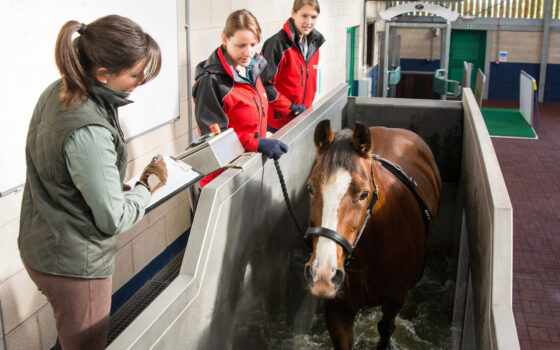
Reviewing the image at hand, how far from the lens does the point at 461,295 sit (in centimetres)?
320

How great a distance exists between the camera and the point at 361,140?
201cm

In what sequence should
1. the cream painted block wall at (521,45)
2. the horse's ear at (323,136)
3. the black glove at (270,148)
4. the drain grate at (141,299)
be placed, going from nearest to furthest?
the horse's ear at (323,136) < the black glove at (270,148) < the drain grate at (141,299) < the cream painted block wall at (521,45)

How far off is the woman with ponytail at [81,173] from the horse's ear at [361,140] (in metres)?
0.78

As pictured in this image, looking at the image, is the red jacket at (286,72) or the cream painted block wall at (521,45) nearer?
the red jacket at (286,72)

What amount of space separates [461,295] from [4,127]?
259cm

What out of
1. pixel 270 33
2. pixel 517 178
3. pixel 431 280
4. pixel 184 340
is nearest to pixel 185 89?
pixel 270 33

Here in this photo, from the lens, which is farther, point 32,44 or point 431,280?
point 431,280

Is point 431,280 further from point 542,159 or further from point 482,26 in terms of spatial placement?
point 482,26

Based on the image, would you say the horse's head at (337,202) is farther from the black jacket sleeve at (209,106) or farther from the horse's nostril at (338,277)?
the black jacket sleeve at (209,106)

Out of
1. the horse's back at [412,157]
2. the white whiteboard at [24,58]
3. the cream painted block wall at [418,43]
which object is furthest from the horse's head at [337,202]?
the cream painted block wall at [418,43]

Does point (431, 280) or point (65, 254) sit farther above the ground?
point (65, 254)

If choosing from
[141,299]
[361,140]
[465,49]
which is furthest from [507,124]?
[361,140]

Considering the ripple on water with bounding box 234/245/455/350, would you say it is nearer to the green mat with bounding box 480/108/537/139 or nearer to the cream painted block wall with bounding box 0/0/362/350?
the cream painted block wall with bounding box 0/0/362/350

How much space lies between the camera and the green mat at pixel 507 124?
9.97 metres
